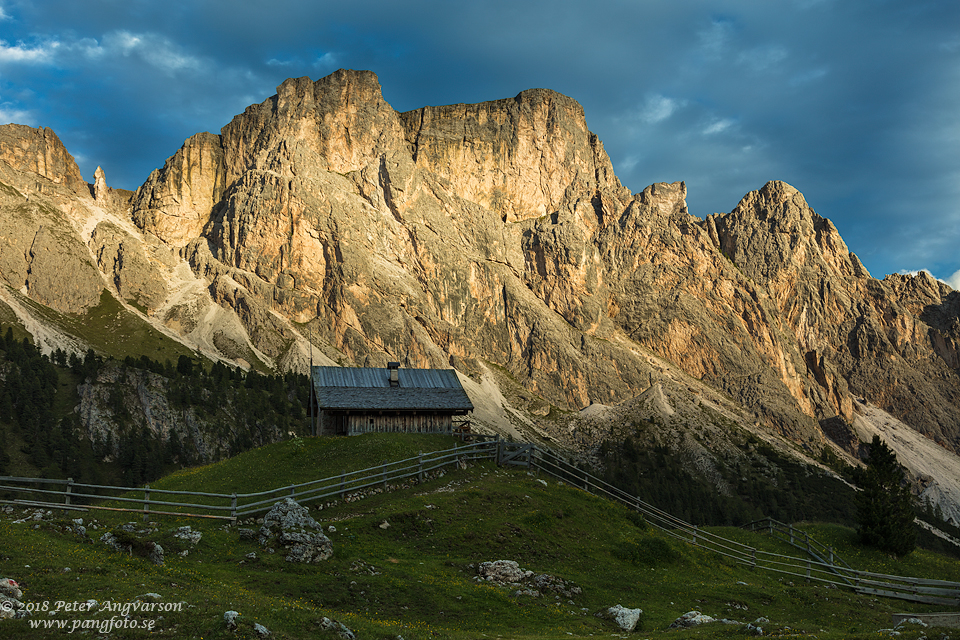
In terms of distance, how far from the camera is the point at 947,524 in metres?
164

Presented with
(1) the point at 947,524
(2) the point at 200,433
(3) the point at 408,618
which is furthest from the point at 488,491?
(1) the point at 947,524

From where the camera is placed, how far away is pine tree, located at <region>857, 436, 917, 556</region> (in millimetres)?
41219

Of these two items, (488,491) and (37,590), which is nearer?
(37,590)

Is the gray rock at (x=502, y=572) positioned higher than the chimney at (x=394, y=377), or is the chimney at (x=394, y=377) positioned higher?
the chimney at (x=394, y=377)

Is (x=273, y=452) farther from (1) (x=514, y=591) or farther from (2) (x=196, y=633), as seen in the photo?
(2) (x=196, y=633)

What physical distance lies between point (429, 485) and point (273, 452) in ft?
41.8

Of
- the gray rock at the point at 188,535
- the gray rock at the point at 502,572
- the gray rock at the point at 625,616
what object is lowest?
the gray rock at the point at 625,616

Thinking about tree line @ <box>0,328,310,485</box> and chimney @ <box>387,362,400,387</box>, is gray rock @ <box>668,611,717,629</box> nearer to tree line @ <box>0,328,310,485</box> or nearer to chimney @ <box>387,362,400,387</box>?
chimney @ <box>387,362,400,387</box>

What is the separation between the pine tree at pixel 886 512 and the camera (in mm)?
41219

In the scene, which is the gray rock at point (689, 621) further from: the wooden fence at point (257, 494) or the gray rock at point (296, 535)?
the wooden fence at point (257, 494)

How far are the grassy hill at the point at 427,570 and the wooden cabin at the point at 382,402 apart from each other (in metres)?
7.24

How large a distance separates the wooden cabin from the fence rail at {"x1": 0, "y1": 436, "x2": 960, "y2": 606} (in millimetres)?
6197

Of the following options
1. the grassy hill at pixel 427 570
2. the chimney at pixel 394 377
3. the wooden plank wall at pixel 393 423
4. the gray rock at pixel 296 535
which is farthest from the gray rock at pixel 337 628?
the chimney at pixel 394 377

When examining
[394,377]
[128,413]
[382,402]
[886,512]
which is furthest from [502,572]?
[128,413]
